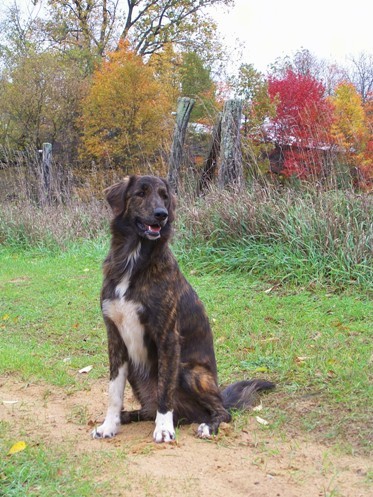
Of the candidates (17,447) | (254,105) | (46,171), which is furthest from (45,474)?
(254,105)

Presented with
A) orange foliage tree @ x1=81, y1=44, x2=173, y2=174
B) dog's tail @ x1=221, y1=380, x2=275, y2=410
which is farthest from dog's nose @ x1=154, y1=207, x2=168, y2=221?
orange foliage tree @ x1=81, y1=44, x2=173, y2=174

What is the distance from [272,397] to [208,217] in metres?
4.95

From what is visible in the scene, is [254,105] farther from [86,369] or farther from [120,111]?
[86,369]

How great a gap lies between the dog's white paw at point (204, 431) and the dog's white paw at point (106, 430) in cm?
59

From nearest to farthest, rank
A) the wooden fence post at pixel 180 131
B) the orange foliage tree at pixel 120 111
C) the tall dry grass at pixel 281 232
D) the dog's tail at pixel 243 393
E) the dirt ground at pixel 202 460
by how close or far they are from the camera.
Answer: the dirt ground at pixel 202 460
the dog's tail at pixel 243 393
the tall dry grass at pixel 281 232
the wooden fence post at pixel 180 131
the orange foliage tree at pixel 120 111

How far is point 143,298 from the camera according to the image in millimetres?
3846

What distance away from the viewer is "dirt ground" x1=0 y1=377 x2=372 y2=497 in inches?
119

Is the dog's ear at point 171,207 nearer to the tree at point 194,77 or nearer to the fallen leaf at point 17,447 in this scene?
the fallen leaf at point 17,447

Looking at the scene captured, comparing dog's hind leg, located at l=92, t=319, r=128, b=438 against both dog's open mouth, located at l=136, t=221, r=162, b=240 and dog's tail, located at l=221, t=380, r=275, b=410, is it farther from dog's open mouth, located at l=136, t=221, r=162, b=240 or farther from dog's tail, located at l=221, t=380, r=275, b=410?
dog's tail, located at l=221, t=380, r=275, b=410

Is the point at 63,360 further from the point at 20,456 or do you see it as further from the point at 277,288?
the point at 277,288

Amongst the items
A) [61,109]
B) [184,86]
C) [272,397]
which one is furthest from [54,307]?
[184,86]

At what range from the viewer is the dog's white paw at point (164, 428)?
373 centimetres

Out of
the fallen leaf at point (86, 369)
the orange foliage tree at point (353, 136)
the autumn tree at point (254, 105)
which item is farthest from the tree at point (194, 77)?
the fallen leaf at point (86, 369)

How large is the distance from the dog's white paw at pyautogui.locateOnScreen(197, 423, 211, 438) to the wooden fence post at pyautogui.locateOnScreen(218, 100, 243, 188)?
21.0 ft
